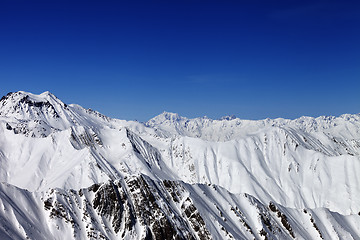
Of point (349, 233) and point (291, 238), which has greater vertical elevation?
point (291, 238)

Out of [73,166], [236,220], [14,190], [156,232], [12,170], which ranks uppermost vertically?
[12,170]

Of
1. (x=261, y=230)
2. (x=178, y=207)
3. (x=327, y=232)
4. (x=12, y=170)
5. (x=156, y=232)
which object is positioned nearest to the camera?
(x=156, y=232)

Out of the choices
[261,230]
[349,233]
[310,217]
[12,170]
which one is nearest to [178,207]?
[261,230]

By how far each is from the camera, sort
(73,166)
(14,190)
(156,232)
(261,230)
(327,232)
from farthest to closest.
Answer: (73,166) → (327,232) → (261,230) → (156,232) → (14,190)

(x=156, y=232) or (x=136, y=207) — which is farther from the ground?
(x=136, y=207)

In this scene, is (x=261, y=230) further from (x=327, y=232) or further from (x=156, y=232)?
(x=156, y=232)

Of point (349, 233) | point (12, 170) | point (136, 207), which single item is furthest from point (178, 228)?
point (12, 170)

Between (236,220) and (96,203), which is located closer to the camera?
(96,203)

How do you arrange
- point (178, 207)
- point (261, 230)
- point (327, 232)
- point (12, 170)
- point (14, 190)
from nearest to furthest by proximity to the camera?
point (14, 190)
point (178, 207)
point (261, 230)
point (327, 232)
point (12, 170)

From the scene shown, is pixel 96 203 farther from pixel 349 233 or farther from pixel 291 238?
pixel 349 233
